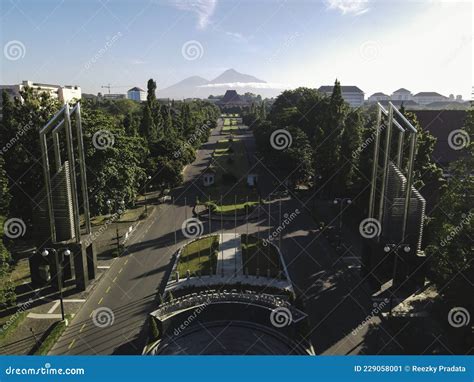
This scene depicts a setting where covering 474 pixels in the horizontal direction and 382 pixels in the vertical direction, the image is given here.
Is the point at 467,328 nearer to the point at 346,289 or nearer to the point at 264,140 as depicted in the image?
the point at 346,289

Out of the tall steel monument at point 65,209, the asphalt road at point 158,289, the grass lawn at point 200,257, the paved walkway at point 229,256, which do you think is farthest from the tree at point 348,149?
the tall steel monument at point 65,209

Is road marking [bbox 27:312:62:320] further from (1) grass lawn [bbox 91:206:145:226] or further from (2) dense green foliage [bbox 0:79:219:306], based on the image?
(1) grass lawn [bbox 91:206:145:226]

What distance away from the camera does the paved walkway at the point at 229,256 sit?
27.0 m

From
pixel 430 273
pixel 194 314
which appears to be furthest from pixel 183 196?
pixel 430 273

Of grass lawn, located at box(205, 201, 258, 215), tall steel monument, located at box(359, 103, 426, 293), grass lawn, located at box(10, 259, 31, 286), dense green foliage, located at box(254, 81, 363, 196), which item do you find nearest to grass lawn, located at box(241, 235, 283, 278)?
tall steel monument, located at box(359, 103, 426, 293)

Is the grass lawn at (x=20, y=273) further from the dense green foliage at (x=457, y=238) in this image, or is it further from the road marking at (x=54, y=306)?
the dense green foliage at (x=457, y=238)

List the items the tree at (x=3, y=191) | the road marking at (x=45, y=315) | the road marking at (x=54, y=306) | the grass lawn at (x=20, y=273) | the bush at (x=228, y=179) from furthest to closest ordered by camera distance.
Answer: the bush at (x=228, y=179) < the grass lawn at (x=20, y=273) < the tree at (x=3, y=191) < the road marking at (x=54, y=306) < the road marking at (x=45, y=315)

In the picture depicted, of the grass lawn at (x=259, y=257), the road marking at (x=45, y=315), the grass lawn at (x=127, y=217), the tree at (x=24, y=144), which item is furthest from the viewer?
the grass lawn at (x=127, y=217)

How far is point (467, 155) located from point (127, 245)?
88.2 feet

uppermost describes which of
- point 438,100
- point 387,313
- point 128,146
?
point 438,100

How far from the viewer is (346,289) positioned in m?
24.6

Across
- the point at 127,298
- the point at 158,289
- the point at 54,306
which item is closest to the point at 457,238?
the point at 158,289

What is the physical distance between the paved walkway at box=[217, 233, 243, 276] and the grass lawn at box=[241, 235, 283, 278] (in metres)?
0.50

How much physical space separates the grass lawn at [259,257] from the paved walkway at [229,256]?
0.50m
